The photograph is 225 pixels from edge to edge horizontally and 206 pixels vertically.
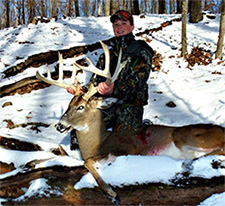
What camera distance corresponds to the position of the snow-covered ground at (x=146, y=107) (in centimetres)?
270

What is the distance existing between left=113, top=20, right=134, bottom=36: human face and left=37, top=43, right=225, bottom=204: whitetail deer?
96cm

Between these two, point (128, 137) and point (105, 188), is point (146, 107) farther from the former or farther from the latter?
point (105, 188)

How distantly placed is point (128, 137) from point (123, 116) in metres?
0.76

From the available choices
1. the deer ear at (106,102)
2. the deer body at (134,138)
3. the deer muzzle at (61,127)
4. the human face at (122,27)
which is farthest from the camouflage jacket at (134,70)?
the deer muzzle at (61,127)

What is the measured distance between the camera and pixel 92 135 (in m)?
3.59

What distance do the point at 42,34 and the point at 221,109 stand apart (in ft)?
37.0

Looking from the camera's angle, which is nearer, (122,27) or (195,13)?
(122,27)

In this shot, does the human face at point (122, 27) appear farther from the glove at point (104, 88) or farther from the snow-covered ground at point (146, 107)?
the snow-covered ground at point (146, 107)

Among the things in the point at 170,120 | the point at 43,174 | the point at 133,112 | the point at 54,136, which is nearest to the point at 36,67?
the point at 54,136

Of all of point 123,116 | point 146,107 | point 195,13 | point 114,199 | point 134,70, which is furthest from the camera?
point 195,13

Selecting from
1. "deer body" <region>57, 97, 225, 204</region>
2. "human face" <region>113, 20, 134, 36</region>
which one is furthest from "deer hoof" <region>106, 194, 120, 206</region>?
"human face" <region>113, 20, 134, 36</region>

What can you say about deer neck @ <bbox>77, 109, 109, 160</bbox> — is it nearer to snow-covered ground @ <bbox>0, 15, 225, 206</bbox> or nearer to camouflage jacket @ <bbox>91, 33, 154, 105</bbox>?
snow-covered ground @ <bbox>0, 15, 225, 206</bbox>

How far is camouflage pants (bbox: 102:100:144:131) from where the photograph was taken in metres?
4.25

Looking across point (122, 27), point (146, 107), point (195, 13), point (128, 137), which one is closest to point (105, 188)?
point (128, 137)
